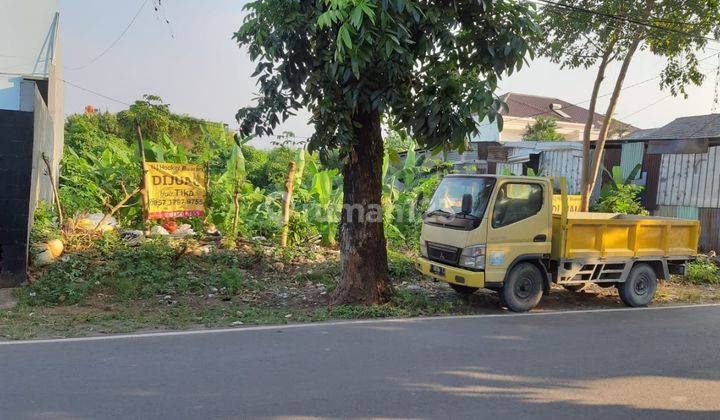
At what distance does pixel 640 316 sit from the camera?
859cm

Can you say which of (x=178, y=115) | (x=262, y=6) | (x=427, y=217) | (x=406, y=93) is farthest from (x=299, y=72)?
(x=178, y=115)

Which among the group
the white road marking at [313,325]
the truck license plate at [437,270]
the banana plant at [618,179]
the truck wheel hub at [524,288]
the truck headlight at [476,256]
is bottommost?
the white road marking at [313,325]

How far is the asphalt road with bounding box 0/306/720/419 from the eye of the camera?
4516 millimetres

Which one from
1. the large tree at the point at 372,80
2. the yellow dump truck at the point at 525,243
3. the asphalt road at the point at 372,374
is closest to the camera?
the asphalt road at the point at 372,374

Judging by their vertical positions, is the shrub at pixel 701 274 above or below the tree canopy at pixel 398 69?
below

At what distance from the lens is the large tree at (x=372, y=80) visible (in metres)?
7.25

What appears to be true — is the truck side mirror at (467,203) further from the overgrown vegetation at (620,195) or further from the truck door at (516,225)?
the overgrown vegetation at (620,195)

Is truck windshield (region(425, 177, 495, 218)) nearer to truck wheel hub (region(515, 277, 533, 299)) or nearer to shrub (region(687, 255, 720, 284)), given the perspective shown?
truck wheel hub (region(515, 277, 533, 299))

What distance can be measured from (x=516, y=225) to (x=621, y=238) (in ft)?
6.87

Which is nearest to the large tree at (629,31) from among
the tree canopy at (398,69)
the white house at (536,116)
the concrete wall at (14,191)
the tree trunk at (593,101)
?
the tree trunk at (593,101)

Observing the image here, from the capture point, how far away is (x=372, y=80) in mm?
7688

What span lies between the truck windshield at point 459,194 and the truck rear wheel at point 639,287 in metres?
3.04

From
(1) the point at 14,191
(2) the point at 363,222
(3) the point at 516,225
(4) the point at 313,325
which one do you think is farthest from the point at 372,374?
(1) the point at 14,191

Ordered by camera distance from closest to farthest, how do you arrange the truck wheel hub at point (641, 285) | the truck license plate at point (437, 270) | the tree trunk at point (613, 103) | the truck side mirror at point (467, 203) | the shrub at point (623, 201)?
the truck side mirror at point (467, 203) → the truck license plate at point (437, 270) → the truck wheel hub at point (641, 285) → the tree trunk at point (613, 103) → the shrub at point (623, 201)
